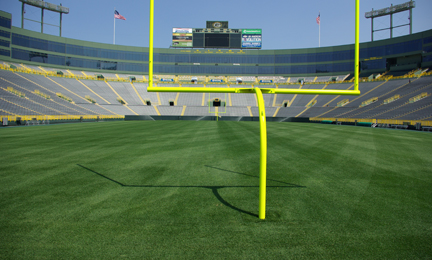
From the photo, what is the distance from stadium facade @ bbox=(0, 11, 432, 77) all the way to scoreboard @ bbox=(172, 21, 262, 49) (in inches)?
160

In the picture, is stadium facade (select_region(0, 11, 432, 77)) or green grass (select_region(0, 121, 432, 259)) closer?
green grass (select_region(0, 121, 432, 259))

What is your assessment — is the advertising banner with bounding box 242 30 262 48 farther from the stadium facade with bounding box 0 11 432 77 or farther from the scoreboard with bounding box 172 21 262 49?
the stadium facade with bounding box 0 11 432 77

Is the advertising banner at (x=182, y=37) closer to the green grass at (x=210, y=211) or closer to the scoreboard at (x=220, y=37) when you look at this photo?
the scoreboard at (x=220, y=37)

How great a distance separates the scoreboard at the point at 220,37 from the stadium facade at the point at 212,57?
160 inches

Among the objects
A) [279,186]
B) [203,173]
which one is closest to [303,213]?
[279,186]

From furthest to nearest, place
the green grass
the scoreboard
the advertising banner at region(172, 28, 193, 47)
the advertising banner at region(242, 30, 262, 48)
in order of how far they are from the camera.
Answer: the advertising banner at region(172, 28, 193, 47), the advertising banner at region(242, 30, 262, 48), the scoreboard, the green grass

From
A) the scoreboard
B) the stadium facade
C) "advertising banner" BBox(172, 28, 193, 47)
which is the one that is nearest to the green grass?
the stadium facade

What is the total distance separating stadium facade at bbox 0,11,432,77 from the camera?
4909 centimetres

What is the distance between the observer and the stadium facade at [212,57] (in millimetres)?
49094

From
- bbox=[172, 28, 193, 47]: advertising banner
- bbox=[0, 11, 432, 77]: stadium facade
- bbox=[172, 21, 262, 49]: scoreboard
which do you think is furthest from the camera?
bbox=[172, 28, 193, 47]: advertising banner

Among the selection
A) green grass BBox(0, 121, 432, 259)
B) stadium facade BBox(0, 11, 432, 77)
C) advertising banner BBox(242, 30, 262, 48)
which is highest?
advertising banner BBox(242, 30, 262, 48)

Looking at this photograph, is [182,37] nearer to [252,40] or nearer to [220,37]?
[220,37]

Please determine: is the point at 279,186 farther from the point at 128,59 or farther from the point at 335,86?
the point at 128,59

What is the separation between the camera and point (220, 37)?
61812 mm
